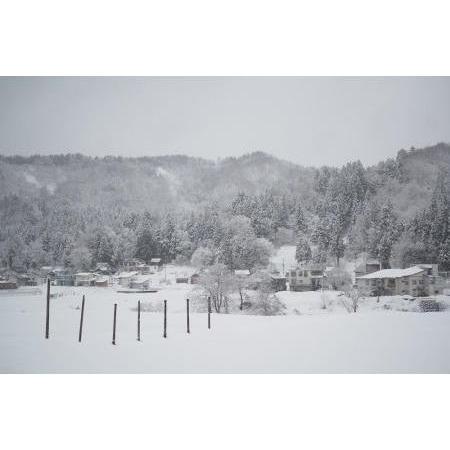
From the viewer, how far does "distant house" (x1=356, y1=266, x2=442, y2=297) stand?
20.1 feet

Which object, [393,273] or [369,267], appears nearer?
[393,273]

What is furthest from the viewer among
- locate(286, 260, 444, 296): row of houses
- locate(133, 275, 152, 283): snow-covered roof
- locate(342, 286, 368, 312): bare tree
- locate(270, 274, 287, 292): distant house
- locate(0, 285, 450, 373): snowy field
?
locate(133, 275, 152, 283): snow-covered roof

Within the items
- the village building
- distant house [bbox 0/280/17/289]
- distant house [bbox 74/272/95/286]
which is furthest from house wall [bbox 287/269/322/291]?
distant house [bbox 0/280/17/289]

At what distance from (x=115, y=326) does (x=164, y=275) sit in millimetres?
1258

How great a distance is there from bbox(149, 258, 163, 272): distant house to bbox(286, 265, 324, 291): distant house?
1.99m

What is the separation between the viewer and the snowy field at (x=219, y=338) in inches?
211

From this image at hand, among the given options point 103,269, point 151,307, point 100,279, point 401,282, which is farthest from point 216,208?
point 401,282

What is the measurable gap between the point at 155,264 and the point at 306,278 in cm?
235

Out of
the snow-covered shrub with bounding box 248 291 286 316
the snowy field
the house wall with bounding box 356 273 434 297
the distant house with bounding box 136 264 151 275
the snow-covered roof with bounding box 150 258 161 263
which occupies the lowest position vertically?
the snowy field

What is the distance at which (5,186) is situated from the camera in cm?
638

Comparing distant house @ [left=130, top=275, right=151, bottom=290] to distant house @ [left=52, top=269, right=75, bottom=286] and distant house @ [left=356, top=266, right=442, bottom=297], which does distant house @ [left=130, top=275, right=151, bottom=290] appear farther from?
distant house @ [left=356, top=266, right=442, bottom=297]

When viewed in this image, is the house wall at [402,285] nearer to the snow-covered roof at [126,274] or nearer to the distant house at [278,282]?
the distant house at [278,282]

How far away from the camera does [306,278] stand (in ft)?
21.7

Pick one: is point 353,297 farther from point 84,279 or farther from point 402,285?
point 84,279
